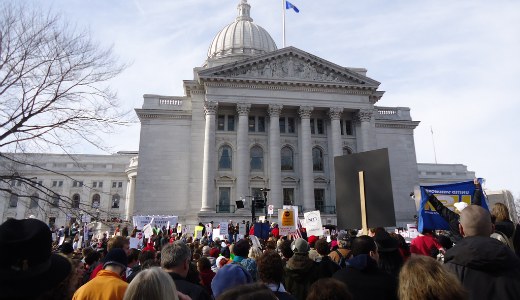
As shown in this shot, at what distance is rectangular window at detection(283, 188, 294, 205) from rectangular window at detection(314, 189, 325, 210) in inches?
108

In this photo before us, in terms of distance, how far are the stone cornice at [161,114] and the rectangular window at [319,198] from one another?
16858mm

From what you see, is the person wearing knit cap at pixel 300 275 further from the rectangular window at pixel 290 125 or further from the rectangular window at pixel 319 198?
the rectangular window at pixel 290 125

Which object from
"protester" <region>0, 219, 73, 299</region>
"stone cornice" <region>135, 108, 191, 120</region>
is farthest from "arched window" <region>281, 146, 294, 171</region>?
"protester" <region>0, 219, 73, 299</region>

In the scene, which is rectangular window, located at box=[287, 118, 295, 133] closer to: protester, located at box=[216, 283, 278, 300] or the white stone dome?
the white stone dome

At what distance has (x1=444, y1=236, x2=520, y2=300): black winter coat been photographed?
3552mm

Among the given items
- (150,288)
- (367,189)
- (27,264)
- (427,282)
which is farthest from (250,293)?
(367,189)

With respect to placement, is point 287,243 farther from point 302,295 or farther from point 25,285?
point 25,285

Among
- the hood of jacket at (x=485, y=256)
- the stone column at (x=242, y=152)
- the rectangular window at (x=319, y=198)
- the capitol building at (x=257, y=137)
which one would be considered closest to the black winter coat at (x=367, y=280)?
the hood of jacket at (x=485, y=256)

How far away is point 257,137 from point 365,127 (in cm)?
1240

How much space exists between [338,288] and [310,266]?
3278mm

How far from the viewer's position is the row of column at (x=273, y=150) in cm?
3816

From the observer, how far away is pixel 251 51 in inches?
2448

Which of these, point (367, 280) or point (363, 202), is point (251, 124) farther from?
point (367, 280)

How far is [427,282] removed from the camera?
109 inches
